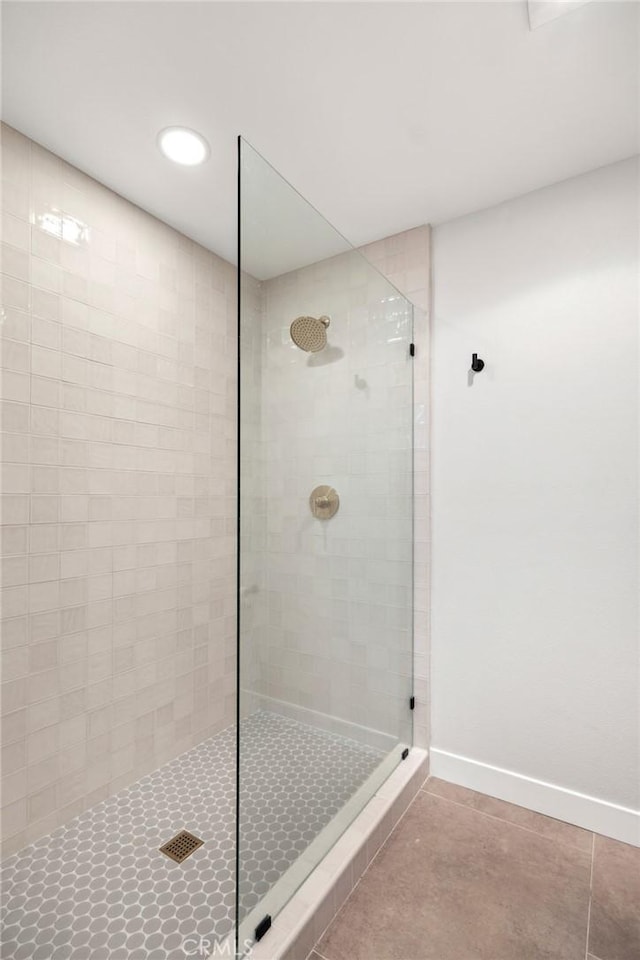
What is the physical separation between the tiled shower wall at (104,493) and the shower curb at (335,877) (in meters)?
0.95

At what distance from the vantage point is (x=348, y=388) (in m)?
1.56

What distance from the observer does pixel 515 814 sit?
5.79ft

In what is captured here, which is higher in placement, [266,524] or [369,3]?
[369,3]

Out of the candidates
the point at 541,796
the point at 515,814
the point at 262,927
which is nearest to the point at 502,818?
the point at 515,814

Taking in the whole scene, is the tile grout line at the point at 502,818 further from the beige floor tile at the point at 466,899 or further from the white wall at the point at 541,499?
the white wall at the point at 541,499

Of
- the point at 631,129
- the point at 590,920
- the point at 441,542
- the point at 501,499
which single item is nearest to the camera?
the point at 590,920

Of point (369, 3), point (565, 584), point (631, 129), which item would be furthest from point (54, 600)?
point (631, 129)

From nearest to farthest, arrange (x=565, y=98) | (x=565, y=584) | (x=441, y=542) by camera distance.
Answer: (x=565, y=98)
(x=565, y=584)
(x=441, y=542)

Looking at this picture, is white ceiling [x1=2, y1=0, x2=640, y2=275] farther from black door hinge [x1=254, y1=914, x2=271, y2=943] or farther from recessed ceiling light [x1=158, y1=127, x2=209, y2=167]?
black door hinge [x1=254, y1=914, x2=271, y2=943]

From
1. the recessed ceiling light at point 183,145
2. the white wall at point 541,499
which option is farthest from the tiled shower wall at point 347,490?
the recessed ceiling light at point 183,145

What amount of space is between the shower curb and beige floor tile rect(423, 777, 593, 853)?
0.52ft

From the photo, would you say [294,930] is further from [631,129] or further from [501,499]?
[631,129]

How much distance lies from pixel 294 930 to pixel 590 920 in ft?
2.81

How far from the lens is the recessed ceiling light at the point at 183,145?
1.56 m
